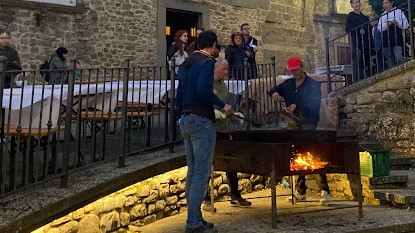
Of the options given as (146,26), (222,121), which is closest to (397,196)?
(222,121)

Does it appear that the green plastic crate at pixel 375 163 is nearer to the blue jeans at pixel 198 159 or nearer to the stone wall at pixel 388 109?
the stone wall at pixel 388 109

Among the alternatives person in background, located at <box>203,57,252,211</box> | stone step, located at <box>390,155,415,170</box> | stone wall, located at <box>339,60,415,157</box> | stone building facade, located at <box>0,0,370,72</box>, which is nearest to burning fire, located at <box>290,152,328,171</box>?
person in background, located at <box>203,57,252,211</box>

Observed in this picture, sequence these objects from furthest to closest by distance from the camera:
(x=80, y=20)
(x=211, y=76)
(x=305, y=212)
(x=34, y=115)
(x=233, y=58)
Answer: (x=80, y=20)
(x=233, y=58)
(x=305, y=212)
(x=34, y=115)
(x=211, y=76)

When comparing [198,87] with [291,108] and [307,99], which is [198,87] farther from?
[307,99]

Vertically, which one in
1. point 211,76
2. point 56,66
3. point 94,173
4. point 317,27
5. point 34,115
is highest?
point 317,27

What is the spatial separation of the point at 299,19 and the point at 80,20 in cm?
710

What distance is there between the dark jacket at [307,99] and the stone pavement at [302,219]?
1033 mm

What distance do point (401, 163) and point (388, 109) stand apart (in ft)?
2.89

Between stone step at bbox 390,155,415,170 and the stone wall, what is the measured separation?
0.17m

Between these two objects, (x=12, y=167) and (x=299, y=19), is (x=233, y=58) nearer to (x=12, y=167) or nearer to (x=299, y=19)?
(x=12, y=167)

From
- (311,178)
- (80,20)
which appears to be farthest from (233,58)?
(80,20)

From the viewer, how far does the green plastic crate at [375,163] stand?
16.4ft

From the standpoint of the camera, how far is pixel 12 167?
3584 millimetres

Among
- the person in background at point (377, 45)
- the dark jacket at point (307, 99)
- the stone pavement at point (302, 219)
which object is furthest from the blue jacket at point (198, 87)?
the person in background at point (377, 45)
